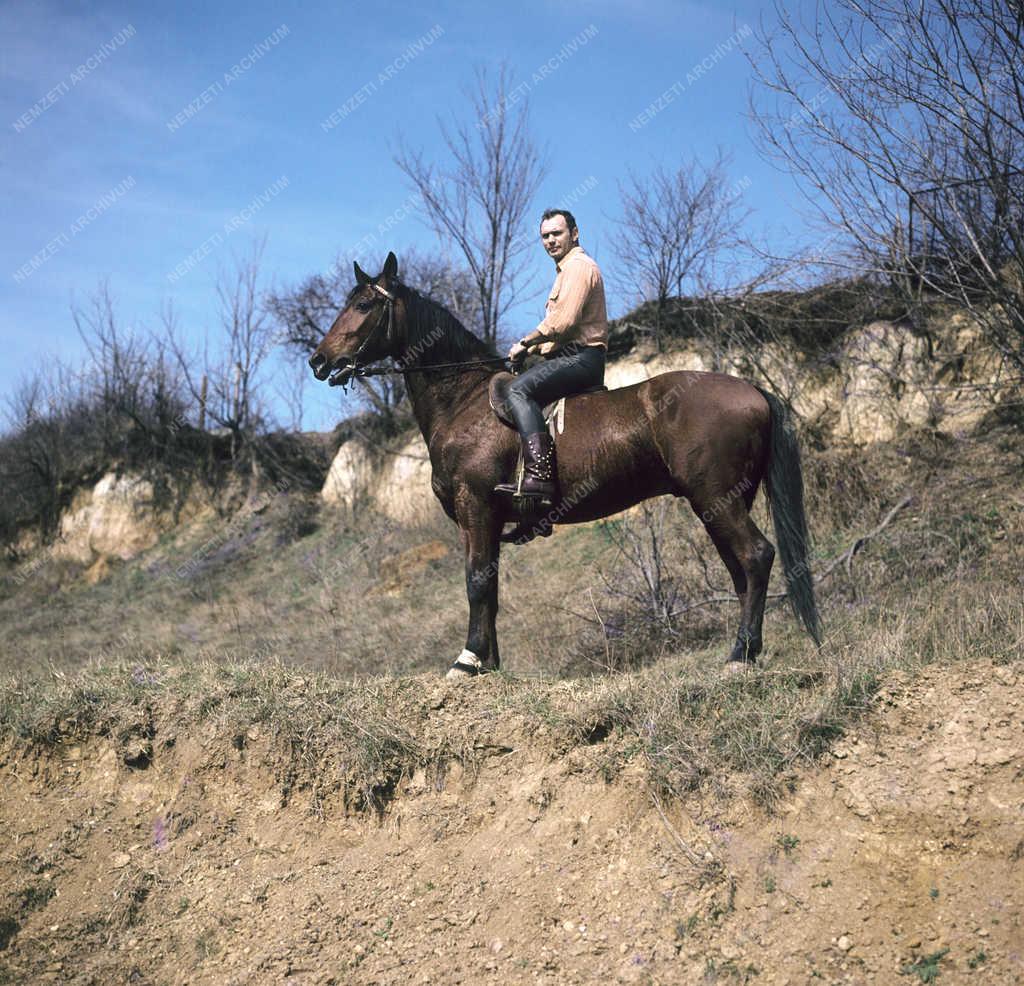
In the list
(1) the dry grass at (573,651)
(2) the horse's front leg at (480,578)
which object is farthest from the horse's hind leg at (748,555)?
(2) the horse's front leg at (480,578)

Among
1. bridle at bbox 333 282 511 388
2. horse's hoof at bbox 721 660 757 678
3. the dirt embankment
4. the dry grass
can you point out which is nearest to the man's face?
bridle at bbox 333 282 511 388

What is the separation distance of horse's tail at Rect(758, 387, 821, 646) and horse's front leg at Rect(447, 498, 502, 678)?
1970 millimetres

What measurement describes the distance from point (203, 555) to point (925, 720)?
21.4 m

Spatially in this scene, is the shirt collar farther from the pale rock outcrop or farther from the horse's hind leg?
the pale rock outcrop

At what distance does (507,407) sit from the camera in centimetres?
630

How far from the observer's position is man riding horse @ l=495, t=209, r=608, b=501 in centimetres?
614

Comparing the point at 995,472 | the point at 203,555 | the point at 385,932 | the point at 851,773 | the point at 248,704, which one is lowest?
the point at 385,932

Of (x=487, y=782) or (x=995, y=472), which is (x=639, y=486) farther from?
(x=995, y=472)

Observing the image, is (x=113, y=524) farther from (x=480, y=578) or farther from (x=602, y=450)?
(x=602, y=450)

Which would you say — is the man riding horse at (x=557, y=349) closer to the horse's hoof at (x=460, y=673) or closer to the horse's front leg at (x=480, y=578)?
the horse's front leg at (x=480, y=578)

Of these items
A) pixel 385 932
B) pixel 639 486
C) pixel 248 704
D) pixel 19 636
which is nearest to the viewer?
pixel 385 932

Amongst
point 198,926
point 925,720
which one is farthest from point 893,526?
point 198,926

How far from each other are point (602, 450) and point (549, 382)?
61 centimetres

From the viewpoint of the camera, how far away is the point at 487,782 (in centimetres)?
520
